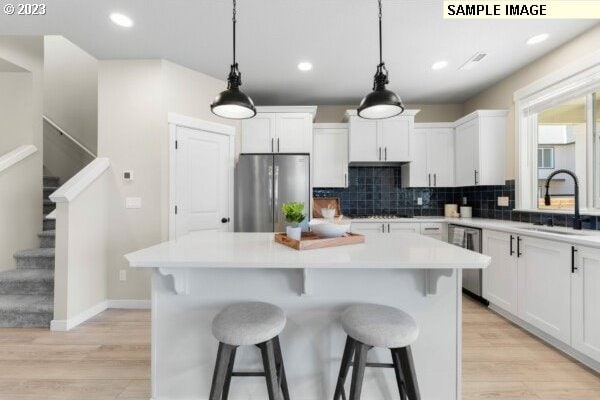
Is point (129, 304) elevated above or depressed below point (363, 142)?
below

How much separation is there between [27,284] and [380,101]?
378 centimetres

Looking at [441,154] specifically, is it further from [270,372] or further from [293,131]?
[270,372]

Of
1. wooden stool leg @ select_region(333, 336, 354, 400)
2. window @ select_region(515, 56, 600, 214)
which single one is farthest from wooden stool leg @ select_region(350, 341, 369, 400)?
window @ select_region(515, 56, 600, 214)

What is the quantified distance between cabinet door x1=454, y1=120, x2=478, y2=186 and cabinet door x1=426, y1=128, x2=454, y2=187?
2.9 inches

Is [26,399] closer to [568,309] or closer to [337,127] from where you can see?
[568,309]

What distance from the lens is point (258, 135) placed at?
12.8ft

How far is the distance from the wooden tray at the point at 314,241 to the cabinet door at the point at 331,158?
7.91ft

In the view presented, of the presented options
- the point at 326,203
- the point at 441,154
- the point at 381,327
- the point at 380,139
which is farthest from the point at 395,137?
the point at 381,327

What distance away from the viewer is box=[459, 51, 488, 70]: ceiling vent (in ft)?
9.73

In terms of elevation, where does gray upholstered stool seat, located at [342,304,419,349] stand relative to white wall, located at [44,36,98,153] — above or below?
below

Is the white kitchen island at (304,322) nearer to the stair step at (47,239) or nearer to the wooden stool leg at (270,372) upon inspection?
the wooden stool leg at (270,372)

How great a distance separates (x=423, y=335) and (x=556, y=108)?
9.86 ft

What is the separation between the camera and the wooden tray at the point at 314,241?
61.9 inches

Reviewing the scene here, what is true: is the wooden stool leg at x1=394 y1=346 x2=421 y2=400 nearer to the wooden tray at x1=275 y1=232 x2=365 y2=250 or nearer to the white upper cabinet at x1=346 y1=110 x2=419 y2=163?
the wooden tray at x1=275 y1=232 x2=365 y2=250
